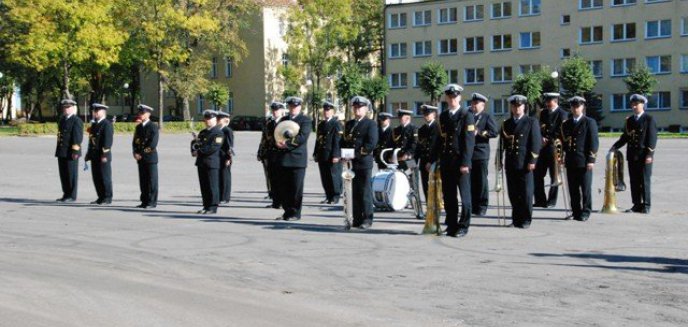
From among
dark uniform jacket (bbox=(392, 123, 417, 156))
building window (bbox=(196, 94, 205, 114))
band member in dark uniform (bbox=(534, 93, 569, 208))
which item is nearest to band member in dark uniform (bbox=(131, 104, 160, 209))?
dark uniform jacket (bbox=(392, 123, 417, 156))

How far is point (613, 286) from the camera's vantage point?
9.47m

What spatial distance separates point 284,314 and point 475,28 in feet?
284

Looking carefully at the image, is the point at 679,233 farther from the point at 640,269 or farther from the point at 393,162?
the point at 393,162

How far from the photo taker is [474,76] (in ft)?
307

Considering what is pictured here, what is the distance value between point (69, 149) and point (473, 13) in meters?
76.6

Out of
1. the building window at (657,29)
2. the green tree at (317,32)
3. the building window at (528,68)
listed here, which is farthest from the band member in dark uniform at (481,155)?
the green tree at (317,32)

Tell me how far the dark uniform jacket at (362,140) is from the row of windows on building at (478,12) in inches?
2816

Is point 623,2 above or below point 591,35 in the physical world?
above

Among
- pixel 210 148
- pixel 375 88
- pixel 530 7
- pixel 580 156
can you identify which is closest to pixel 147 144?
pixel 210 148

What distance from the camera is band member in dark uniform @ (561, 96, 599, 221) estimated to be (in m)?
15.7

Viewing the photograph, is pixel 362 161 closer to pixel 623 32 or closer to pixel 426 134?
pixel 426 134

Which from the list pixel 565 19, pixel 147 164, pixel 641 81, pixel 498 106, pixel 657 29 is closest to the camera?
pixel 147 164

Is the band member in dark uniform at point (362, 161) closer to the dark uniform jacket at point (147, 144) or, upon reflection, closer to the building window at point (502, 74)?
the dark uniform jacket at point (147, 144)

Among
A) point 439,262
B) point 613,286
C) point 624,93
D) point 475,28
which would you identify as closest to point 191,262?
point 439,262
